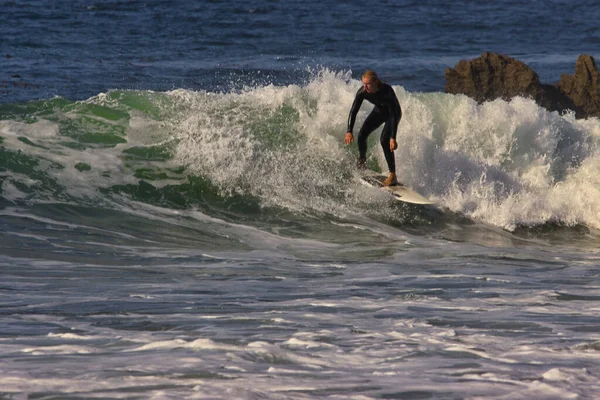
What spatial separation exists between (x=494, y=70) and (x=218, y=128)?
9526 millimetres

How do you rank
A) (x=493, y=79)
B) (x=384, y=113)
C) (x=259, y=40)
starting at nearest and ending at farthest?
(x=384, y=113)
(x=493, y=79)
(x=259, y=40)

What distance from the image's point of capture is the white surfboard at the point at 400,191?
40.0ft

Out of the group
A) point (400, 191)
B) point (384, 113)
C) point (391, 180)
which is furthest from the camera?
point (400, 191)

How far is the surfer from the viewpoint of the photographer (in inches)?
453

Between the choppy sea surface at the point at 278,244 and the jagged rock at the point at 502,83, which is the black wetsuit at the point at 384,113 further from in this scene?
the jagged rock at the point at 502,83

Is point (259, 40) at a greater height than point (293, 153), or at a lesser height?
greater

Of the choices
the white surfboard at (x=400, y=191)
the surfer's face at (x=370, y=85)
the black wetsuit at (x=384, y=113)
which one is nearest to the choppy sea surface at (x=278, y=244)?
the white surfboard at (x=400, y=191)

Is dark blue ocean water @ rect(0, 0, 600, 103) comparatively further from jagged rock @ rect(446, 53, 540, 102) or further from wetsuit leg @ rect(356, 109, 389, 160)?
wetsuit leg @ rect(356, 109, 389, 160)

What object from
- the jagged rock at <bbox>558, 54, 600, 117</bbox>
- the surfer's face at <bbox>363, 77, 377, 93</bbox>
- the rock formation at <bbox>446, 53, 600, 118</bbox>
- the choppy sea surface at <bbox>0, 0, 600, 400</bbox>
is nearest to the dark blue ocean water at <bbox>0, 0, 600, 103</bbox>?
the choppy sea surface at <bbox>0, 0, 600, 400</bbox>

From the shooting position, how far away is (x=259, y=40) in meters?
30.6

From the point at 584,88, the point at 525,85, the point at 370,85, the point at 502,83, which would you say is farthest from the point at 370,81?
the point at 584,88

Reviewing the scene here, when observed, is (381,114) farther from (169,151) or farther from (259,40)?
(259,40)

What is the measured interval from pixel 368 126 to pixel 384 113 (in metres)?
0.29

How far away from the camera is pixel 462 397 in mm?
4973
